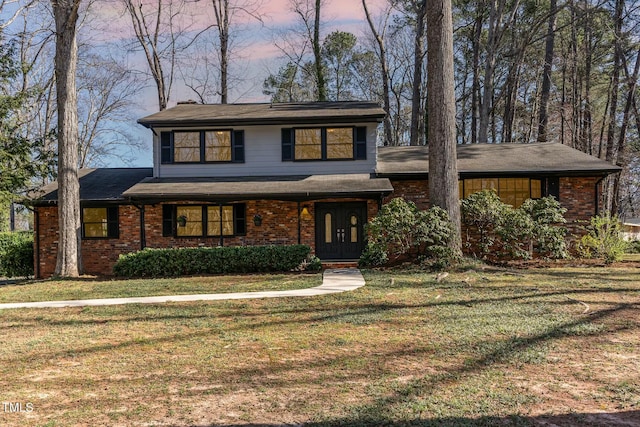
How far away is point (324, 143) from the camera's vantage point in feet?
50.3

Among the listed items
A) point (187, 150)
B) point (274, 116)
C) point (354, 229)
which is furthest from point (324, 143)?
point (187, 150)

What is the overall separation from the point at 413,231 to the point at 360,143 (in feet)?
16.2

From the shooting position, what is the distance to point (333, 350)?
17.3 ft

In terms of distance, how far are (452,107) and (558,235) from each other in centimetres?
490

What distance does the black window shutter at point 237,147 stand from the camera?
→ 50.8ft

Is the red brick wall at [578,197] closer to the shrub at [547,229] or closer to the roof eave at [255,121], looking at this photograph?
the shrub at [547,229]

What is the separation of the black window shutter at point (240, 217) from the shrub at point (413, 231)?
4893 mm

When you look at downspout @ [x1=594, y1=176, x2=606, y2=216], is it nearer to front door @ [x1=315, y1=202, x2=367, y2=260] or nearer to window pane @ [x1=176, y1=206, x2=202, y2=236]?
front door @ [x1=315, y1=202, x2=367, y2=260]

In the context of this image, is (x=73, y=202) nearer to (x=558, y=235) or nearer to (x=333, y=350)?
(x=333, y=350)

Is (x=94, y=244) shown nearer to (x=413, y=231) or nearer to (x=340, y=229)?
(x=340, y=229)

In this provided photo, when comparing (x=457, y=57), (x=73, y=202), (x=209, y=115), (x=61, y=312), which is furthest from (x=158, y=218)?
(x=457, y=57)

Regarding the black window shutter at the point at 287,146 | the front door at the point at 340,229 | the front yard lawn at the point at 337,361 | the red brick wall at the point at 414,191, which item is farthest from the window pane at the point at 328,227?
the front yard lawn at the point at 337,361

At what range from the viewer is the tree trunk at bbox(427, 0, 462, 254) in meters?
11.8

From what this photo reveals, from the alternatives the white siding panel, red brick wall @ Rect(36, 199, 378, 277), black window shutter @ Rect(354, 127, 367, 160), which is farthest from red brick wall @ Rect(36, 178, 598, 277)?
black window shutter @ Rect(354, 127, 367, 160)
